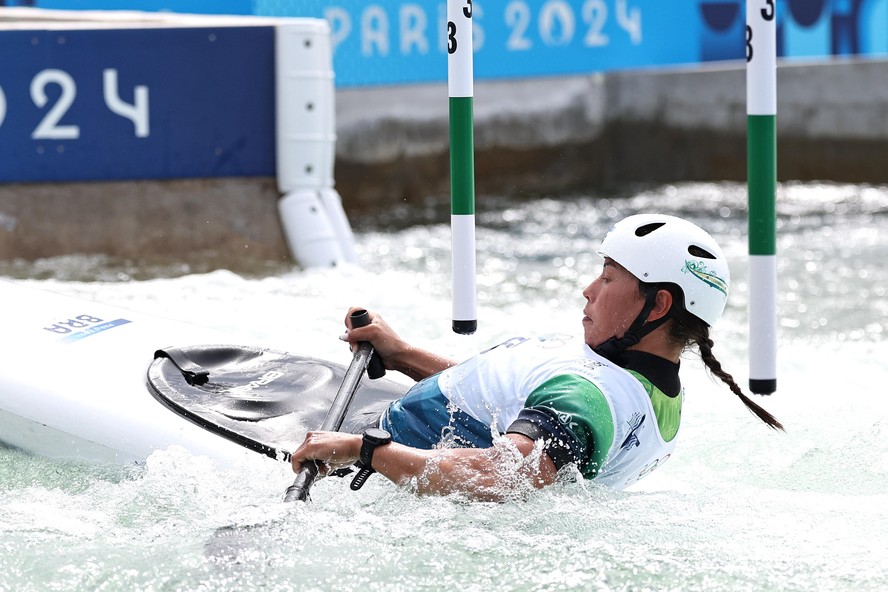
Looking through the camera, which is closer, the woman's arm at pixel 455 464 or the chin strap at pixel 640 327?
the woman's arm at pixel 455 464

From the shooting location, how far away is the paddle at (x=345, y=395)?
2.85 meters

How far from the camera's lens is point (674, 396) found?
9.73 ft

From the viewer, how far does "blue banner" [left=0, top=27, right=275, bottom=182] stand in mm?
6633

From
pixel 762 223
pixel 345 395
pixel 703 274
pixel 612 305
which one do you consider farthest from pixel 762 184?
pixel 345 395

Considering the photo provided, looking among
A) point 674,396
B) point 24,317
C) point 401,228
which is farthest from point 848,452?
point 401,228

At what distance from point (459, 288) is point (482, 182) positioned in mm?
6730

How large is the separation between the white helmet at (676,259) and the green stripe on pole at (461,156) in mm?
1131

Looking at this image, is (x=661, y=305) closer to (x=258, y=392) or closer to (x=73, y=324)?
(x=258, y=392)

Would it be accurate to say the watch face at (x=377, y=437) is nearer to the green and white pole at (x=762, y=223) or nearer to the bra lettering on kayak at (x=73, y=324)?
the green and white pole at (x=762, y=223)

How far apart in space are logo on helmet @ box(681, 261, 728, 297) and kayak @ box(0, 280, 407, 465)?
3.15 feet

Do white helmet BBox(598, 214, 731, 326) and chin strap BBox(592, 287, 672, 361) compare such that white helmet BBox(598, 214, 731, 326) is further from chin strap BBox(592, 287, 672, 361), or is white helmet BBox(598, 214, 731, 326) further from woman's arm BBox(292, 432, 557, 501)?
woman's arm BBox(292, 432, 557, 501)

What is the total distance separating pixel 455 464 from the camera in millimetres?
2789

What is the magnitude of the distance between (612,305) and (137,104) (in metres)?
4.42

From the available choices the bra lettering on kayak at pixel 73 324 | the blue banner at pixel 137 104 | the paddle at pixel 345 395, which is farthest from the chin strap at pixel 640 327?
the blue banner at pixel 137 104
